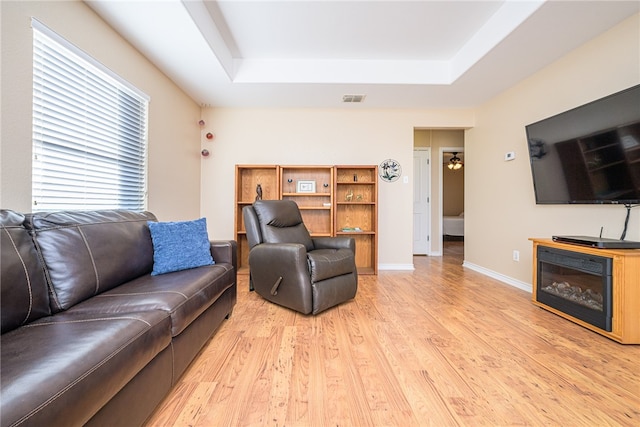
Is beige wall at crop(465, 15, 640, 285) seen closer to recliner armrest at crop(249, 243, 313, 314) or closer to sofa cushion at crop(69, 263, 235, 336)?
recliner armrest at crop(249, 243, 313, 314)

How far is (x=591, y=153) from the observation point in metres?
2.09

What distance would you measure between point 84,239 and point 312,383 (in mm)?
1400

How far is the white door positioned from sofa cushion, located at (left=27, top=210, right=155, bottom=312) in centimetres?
462

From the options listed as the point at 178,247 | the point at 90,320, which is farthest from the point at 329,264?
the point at 90,320

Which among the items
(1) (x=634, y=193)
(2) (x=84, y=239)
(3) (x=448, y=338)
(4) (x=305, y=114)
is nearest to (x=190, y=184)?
(4) (x=305, y=114)

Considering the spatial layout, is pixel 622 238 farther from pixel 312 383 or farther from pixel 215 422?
pixel 215 422

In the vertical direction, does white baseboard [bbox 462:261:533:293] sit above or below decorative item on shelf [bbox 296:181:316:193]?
below

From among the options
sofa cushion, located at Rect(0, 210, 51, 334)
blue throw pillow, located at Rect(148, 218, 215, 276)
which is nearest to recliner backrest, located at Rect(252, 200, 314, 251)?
blue throw pillow, located at Rect(148, 218, 215, 276)

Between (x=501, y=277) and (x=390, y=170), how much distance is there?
1999mm

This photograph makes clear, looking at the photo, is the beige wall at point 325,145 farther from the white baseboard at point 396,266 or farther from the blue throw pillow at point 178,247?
the blue throw pillow at point 178,247

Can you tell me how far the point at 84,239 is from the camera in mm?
1341

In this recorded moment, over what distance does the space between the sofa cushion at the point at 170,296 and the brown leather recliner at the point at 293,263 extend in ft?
1.86

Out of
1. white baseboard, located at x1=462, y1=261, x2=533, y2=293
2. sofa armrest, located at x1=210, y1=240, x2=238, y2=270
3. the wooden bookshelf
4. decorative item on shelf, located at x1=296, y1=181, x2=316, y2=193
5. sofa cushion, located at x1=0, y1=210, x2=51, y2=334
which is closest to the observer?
sofa cushion, located at x1=0, y1=210, x2=51, y2=334

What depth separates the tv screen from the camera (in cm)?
185
